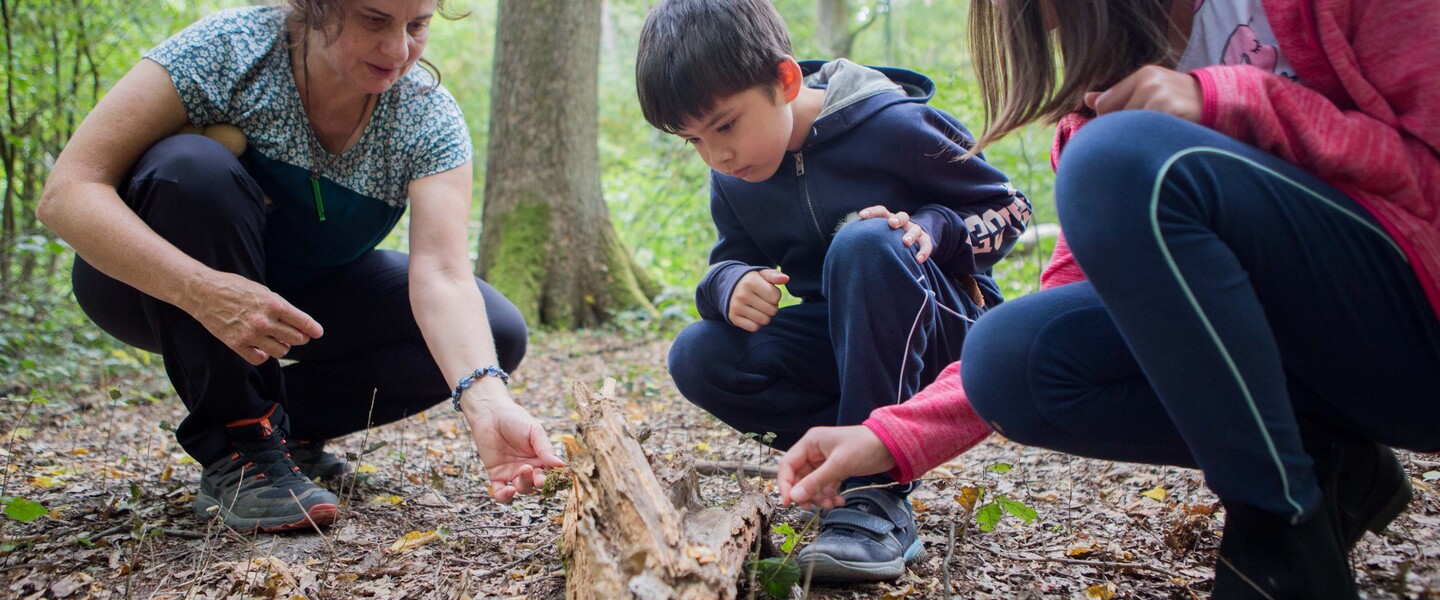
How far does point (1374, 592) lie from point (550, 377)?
3.59m

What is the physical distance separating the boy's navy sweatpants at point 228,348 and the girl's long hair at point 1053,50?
1497 mm

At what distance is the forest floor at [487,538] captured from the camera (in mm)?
1720

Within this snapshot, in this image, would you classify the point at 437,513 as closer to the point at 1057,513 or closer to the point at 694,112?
the point at 694,112

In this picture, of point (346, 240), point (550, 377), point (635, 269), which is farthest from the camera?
point (635, 269)

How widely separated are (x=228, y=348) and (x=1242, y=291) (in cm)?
207

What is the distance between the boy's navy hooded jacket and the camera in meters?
2.12

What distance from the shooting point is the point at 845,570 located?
1.65 m

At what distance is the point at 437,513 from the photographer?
2.30 meters

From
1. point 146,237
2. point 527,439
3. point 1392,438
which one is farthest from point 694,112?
point 1392,438

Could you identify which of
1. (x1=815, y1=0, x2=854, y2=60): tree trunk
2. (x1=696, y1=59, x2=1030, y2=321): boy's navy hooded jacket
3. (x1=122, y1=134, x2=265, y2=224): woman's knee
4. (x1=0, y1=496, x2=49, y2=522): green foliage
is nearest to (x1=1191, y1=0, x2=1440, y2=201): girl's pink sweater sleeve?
(x1=696, y1=59, x2=1030, y2=321): boy's navy hooded jacket

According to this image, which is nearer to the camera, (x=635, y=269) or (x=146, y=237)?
(x=146, y=237)

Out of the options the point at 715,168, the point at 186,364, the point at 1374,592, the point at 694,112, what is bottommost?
the point at 1374,592

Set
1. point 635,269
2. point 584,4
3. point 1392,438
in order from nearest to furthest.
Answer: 1. point 1392,438
2. point 584,4
3. point 635,269

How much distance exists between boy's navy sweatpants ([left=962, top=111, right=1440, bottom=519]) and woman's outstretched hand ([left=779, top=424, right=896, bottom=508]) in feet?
1.45
